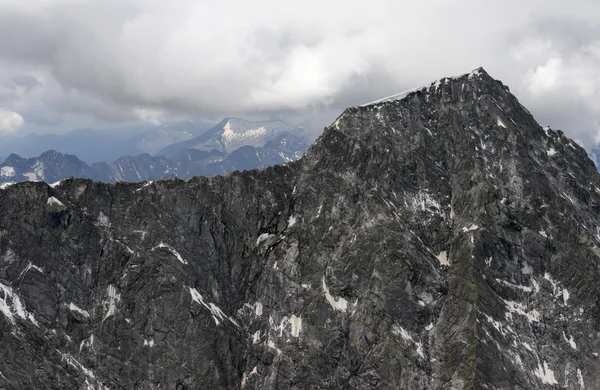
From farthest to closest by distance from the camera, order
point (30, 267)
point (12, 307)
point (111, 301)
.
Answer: point (111, 301) → point (30, 267) → point (12, 307)

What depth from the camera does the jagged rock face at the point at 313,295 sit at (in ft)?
555

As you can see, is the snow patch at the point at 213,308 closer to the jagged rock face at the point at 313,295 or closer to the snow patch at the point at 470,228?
the jagged rock face at the point at 313,295

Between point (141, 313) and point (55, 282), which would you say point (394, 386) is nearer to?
point (141, 313)

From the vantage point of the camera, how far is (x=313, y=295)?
185 m

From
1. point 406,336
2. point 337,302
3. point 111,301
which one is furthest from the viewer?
point 337,302

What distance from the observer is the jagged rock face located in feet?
555

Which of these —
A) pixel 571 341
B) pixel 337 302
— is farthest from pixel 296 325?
pixel 571 341

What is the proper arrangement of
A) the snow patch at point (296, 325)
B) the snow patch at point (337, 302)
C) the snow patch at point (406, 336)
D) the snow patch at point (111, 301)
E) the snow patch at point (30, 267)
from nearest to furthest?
the snow patch at point (406, 336), the snow patch at point (30, 267), the snow patch at point (111, 301), the snow patch at point (296, 325), the snow patch at point (337, 302)

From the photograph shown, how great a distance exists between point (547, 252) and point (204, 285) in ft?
408

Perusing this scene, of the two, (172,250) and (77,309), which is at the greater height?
(172,250)

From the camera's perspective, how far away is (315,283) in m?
188

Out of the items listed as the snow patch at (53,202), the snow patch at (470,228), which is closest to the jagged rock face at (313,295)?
the snow patch at (53,202)

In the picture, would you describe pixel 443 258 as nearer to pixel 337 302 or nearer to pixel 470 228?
pixel 470 228

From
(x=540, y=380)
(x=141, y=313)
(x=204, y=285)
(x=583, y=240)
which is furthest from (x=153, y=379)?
(x=583, y=240)
